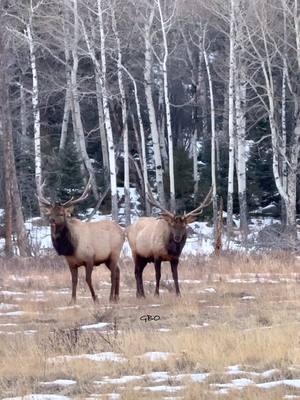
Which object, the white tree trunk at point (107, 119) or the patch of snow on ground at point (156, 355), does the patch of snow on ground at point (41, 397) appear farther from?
the white tree trunk at point (107, 119)

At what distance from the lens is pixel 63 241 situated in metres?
16.6

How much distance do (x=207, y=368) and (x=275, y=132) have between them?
22.0 m

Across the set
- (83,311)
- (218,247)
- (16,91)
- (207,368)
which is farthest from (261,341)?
(16,91)

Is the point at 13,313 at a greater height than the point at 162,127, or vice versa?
the point at 162,127

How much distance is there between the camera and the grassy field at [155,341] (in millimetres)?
9047

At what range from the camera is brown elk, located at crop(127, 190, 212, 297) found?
1705 cm

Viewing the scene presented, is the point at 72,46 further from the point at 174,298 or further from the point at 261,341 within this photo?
the point at 261,341

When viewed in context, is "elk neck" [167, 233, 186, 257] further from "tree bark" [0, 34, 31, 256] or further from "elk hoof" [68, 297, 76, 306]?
"tree bark" [0, 34, 31, 256]

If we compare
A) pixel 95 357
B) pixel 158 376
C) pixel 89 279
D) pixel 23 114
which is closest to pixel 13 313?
pixel 89 279

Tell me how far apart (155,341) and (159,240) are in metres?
6.10

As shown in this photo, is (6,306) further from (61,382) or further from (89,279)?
(61,382)

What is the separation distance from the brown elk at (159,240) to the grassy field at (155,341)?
47 centimetres

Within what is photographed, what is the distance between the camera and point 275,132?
102 feet

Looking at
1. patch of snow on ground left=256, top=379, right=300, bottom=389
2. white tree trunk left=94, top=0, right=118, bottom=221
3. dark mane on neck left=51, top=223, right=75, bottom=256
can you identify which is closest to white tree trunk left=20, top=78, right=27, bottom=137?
white tree trunk left=94, top=0, right=118, bottom=221
